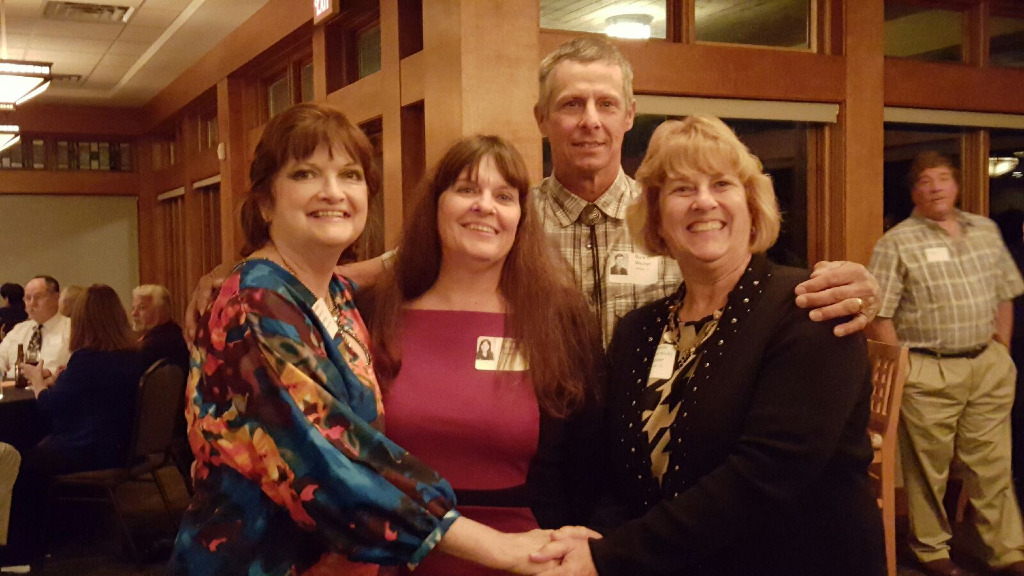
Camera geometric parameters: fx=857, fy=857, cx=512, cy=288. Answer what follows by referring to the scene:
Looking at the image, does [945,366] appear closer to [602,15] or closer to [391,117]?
[602,15]

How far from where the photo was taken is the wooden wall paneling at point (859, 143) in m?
4.58

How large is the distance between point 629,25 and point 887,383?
2175mm

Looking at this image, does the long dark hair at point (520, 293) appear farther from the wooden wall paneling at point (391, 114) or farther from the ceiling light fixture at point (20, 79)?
the ceiling light fixture at point (20, 79)

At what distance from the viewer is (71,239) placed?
35.9 ft

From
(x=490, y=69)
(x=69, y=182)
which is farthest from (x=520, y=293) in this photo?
(x=69, y=182)

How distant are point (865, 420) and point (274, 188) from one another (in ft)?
3.62

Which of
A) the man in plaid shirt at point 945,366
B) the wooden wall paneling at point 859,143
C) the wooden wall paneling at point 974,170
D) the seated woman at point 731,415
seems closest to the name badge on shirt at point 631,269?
the seated woman at point 731,415

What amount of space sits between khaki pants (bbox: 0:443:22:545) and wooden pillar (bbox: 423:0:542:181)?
2620mm

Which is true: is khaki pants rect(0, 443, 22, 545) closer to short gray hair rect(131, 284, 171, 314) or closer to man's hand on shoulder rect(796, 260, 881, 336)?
short gray hair rect(131, 284, 171, 314)

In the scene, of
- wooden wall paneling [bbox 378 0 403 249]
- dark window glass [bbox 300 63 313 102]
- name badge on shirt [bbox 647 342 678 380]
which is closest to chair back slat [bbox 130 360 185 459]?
wooden wall paneling [bbox 378 0 403 249]

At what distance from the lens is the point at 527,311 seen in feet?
5.69

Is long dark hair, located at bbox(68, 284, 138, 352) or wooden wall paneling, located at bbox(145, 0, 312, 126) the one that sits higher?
wooden wall paneling, located at bbox(145, 0, 312, 126)

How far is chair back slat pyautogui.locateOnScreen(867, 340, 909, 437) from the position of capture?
134 inches

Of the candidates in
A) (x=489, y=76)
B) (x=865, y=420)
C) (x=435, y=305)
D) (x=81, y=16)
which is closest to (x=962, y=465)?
(x=489, y=76)
